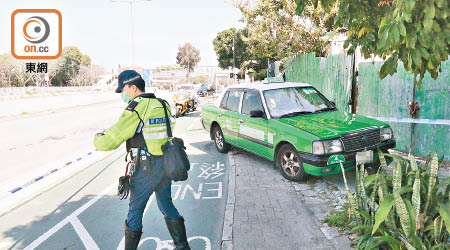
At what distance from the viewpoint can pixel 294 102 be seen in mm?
7031

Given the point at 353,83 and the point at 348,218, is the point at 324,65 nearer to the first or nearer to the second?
the point at 353,83

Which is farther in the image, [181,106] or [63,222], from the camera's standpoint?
[181,106]

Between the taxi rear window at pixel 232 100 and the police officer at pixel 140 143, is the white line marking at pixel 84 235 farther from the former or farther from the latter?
the taxi rear window at pixel 232 100

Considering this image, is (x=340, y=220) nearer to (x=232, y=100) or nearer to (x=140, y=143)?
(x=140, y=143)

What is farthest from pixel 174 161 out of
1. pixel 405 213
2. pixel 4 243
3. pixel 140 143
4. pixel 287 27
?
pixel 287 27

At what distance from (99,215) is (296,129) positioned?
3.36m

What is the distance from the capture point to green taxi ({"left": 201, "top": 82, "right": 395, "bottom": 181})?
5586 millimetres

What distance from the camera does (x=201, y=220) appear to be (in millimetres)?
4871

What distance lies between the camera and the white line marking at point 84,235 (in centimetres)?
415

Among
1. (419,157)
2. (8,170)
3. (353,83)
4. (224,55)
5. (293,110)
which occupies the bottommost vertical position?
(8,170)

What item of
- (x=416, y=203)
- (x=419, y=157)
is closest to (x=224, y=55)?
(x=419, y=157)

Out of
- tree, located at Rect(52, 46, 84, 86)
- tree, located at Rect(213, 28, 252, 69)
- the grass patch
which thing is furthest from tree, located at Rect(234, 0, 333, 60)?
tree, located at Rect(52, 46, 84, 86)

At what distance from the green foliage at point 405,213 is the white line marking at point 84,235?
2964 mm

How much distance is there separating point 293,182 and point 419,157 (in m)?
2.99
